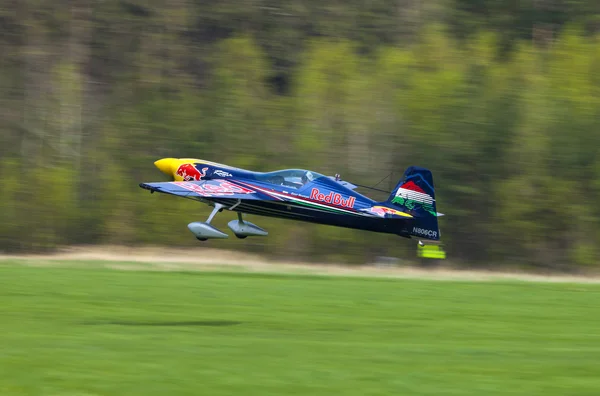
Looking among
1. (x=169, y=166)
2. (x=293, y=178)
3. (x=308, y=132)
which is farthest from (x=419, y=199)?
(x=308, y=132)

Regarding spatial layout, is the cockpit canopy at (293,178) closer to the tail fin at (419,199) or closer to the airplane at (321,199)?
the airplane at (321,199)

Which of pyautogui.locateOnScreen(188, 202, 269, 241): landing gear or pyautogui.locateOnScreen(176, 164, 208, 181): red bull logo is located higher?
pyautogui.locateOnScreen(176, 164, 208, 181): red bull logo

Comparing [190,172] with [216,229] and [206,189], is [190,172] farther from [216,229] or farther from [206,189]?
[216,229]

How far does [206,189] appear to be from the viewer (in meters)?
23.4

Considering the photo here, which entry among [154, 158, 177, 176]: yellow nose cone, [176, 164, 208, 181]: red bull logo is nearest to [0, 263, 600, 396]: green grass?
[176, 164, 208, 181]: red bull logo

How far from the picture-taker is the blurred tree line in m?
30.0

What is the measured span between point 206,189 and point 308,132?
28.7 feet

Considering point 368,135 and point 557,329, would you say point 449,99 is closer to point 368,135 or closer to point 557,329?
point 368,135

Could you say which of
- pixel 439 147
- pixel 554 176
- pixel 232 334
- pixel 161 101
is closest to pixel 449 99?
pixel 439 147

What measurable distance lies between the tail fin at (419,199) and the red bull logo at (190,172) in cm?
517

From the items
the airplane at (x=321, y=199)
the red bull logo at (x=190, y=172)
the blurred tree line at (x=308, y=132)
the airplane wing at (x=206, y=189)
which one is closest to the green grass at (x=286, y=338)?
the airplane wing at (x=206, y=189)

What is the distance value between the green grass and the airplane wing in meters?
2.78

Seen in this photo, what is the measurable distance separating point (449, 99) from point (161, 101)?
11065 mm

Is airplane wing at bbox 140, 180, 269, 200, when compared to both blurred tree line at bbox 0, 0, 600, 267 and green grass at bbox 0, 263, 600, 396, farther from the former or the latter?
blurred tree line at bbox 0, 0, 600, 267
